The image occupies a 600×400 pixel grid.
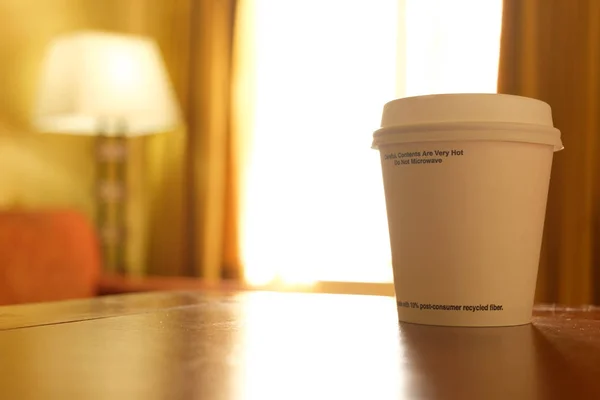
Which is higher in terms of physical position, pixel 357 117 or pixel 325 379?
pixel 357 117

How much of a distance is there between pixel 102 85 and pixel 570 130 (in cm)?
171

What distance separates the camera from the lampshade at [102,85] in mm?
2785

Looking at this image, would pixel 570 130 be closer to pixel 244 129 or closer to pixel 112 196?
pixel 244 129

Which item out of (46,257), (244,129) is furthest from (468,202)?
(244,129)

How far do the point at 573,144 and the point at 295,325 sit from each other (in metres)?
1.95

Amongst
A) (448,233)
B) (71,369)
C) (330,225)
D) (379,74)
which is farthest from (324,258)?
(71,369)

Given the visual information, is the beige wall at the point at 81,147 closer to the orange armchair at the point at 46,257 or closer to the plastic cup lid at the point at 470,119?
the orange armchair at the point at 46,257

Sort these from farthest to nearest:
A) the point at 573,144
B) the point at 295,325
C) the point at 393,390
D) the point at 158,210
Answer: the point at 158,210 → the point at 573,144 → the point at 295,325 → the point at 393,390

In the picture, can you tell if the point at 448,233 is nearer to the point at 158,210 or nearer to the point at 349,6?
the point at 349,6

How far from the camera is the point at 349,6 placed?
9.66 feet

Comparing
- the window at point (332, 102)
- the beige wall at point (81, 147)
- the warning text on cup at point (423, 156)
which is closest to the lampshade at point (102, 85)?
the beige wall at point (81, 147)

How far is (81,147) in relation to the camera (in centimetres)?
342

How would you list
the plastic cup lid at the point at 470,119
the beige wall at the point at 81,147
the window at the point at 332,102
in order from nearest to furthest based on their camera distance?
the plastic cup lid at the point at 470,119
the window at the point at 332,102
the beige wall at the point at 81,147

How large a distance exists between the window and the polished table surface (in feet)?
6.64
